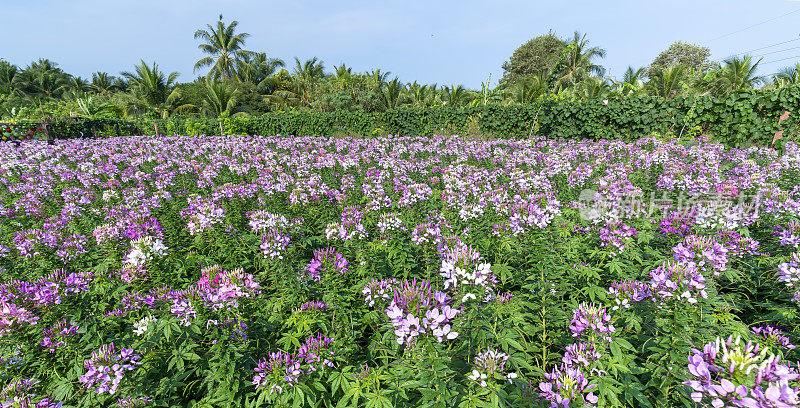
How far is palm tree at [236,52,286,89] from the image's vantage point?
40.6m

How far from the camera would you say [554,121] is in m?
15.0

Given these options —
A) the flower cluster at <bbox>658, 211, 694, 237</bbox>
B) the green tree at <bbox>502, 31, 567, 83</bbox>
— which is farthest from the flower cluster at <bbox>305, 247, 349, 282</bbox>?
the green tree at <bbox>502, 31, 567, 83</bbox>

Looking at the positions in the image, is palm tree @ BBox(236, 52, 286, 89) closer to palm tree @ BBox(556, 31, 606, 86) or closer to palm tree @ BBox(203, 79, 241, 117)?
palm tree @ BBox(203, 79, 241, 117)

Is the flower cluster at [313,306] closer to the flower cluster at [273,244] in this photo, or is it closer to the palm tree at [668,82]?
the flower cluster at [273,244]

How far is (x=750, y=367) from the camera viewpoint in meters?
1.38

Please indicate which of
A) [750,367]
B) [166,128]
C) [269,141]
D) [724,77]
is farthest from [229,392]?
[724,77]

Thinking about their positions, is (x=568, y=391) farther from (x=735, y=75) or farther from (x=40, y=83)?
(x=40, y=83)

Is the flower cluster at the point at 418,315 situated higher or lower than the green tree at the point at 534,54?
lower

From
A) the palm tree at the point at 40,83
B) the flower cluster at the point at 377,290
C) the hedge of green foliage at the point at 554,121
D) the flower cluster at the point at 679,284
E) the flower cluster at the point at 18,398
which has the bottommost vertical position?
the flower cluster at the point at 18,398

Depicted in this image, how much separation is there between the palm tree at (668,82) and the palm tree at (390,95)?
20707 mm

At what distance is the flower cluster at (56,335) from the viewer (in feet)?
8.67

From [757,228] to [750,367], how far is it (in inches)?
185

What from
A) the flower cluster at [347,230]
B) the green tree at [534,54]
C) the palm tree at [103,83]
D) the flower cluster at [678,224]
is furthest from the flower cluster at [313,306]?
the palm tree at [103,83]

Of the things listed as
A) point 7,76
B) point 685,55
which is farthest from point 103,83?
point 685,55
